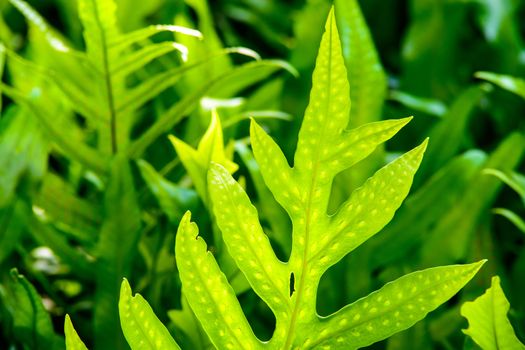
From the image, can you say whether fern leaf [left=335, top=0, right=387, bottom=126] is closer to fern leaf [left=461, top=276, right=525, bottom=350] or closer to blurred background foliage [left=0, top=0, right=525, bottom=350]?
blurred background foliage [left=0, top=0, right=525, bottom=350]

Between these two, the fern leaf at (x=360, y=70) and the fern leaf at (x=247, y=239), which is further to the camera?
the fern leaf at (x=360, y=70)

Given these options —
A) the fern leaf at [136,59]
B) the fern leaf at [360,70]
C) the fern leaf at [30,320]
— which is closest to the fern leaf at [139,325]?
the fern leaf at [30,320]

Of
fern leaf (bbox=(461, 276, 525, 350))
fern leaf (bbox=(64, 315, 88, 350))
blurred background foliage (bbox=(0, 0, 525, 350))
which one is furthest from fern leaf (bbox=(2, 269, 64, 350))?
fern leaf (bbox=(461, 276, 525, 350))

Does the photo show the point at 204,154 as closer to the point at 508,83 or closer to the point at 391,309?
the point at 391,309

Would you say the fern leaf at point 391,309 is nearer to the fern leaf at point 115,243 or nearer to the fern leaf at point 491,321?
the fern leaf at point 491,321

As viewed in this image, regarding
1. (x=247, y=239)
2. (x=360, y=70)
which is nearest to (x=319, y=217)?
(x=247, y=239)

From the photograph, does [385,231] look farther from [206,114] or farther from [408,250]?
[206,114]

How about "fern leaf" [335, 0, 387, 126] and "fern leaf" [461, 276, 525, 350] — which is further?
"fern leaf" [335, 0, 387, 126]

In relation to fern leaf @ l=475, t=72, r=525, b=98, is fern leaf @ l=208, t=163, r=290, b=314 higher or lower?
higher
